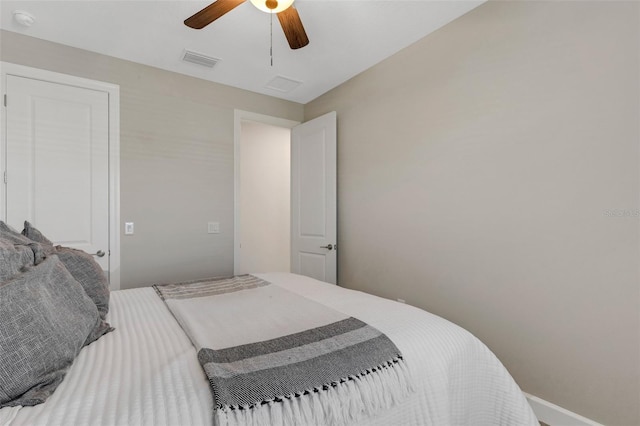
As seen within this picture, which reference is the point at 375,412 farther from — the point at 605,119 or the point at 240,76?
the point at 240,76

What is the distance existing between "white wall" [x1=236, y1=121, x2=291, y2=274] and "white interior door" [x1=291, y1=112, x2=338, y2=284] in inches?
36.5

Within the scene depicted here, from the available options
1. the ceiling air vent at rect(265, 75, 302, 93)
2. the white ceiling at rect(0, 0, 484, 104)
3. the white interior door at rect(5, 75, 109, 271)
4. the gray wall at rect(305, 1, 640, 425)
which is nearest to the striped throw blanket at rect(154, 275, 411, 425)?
the gray wall at rect(305, 1, 640, 425)

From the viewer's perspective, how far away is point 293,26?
1872 mm

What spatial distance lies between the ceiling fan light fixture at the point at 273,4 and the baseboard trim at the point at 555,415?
2.68 meters

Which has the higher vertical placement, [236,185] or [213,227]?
[236,185]

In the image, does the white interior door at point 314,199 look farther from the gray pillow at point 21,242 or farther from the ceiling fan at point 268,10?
the gray pillow at point 21,242

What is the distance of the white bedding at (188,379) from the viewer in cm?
70

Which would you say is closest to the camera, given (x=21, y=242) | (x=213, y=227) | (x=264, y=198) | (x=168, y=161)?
(x=21, y=242)

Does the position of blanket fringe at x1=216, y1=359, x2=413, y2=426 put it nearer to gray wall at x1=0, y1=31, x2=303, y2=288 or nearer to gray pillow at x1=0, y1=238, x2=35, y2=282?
gray pillow at x1=0, y1=238, x2=35, y2=282

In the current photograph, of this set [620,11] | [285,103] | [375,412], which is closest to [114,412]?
[375,412]

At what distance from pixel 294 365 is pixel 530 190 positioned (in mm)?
1686

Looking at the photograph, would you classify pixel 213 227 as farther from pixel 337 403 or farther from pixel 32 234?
pixel 337 403

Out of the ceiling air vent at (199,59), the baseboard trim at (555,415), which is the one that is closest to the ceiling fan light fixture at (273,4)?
the ceiling air vent at (199,59)

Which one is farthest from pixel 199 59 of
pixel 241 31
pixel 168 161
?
pixel 168 161
